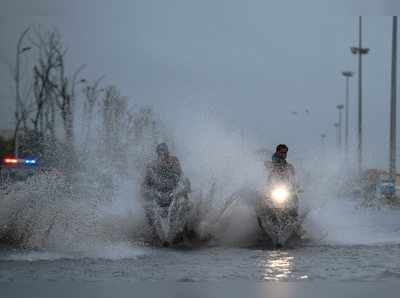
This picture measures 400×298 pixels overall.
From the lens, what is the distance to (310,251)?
13.4 metres

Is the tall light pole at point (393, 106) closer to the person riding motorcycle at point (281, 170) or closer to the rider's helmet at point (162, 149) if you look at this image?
the person riding motorcycle at point (281, 170)

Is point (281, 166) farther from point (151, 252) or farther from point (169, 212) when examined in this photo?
point (151, 252)

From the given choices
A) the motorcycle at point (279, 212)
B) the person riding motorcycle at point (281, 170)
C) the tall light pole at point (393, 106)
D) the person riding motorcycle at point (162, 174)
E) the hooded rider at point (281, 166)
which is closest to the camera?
the motorcycle at point (279, 212)

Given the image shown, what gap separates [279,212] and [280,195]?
0.38m

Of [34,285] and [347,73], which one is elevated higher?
[347,73]

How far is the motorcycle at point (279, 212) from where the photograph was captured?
1436 centimetres

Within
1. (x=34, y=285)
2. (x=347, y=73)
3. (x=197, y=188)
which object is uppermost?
(x=347, y=73)

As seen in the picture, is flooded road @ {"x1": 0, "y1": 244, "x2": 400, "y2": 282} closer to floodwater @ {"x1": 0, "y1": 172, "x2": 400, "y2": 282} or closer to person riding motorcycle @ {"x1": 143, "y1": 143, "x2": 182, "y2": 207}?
floodwater @ {"x1": 0, "y1": 172, "x2": 400, "y2": 282}

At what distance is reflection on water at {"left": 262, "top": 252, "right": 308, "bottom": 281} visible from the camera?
9.79 metres

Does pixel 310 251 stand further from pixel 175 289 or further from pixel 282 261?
pixel 175 289

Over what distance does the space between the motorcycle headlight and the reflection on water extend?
5.75ft

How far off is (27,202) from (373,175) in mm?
22110

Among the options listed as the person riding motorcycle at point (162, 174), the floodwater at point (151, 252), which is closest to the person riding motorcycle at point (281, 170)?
the floodwater at point (151, 252)

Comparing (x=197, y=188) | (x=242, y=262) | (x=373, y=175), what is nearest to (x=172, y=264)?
(x=242, y=262)
